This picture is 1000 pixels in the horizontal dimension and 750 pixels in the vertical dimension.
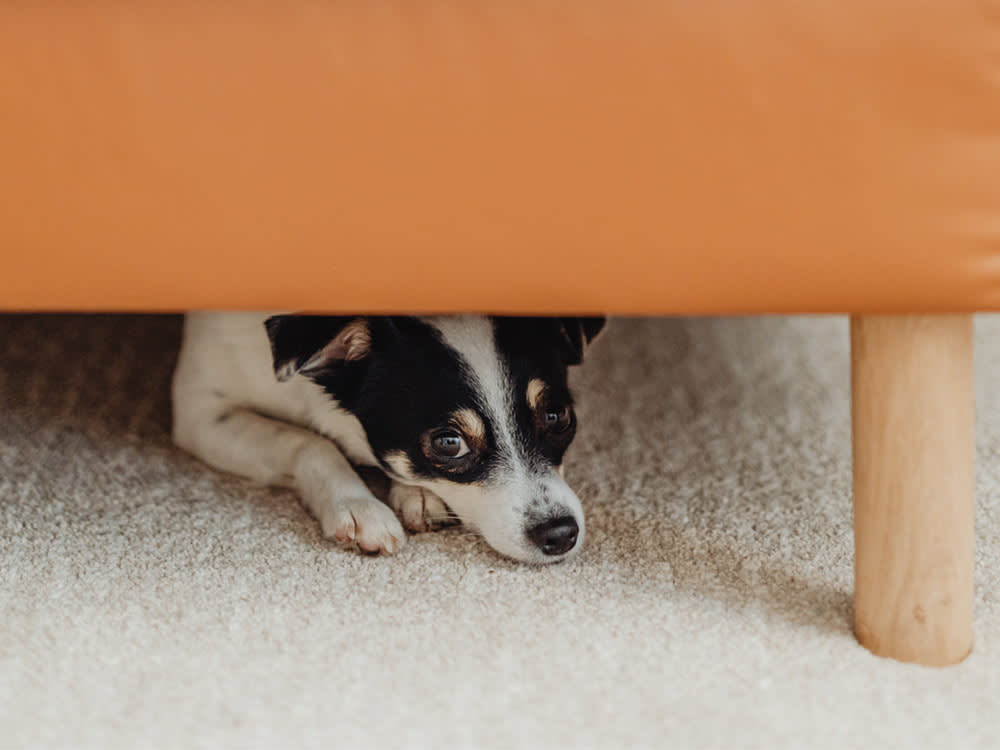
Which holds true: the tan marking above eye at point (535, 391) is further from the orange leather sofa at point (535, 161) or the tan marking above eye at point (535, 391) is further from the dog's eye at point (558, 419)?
the orange leather sofa at point (535, 161)

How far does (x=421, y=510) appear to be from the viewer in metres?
1.27

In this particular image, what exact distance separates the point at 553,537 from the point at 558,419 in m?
0.19

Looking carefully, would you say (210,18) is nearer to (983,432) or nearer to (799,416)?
(799,416)

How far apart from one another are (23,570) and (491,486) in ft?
1.77

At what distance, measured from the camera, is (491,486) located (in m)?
1.22

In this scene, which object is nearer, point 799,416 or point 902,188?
point 902,188

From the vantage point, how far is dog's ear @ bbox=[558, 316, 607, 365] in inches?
52.7

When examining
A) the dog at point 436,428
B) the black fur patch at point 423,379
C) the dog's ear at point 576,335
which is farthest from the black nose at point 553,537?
the dog's ear at point 576,335

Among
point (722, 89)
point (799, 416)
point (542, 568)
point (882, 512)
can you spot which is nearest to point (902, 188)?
point (722, 89)

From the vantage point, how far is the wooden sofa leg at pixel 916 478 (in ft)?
3.00

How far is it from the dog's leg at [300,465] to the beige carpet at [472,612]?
1.2 inches

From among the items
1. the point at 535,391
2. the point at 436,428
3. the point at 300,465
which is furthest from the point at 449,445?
the point at 300,465

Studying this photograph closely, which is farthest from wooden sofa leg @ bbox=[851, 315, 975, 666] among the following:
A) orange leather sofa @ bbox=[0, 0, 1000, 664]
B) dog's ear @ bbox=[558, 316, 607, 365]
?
dog's ear @ bbox=[558, 316, 607, 365]

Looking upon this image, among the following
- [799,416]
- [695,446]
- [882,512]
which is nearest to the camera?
[882,512]
